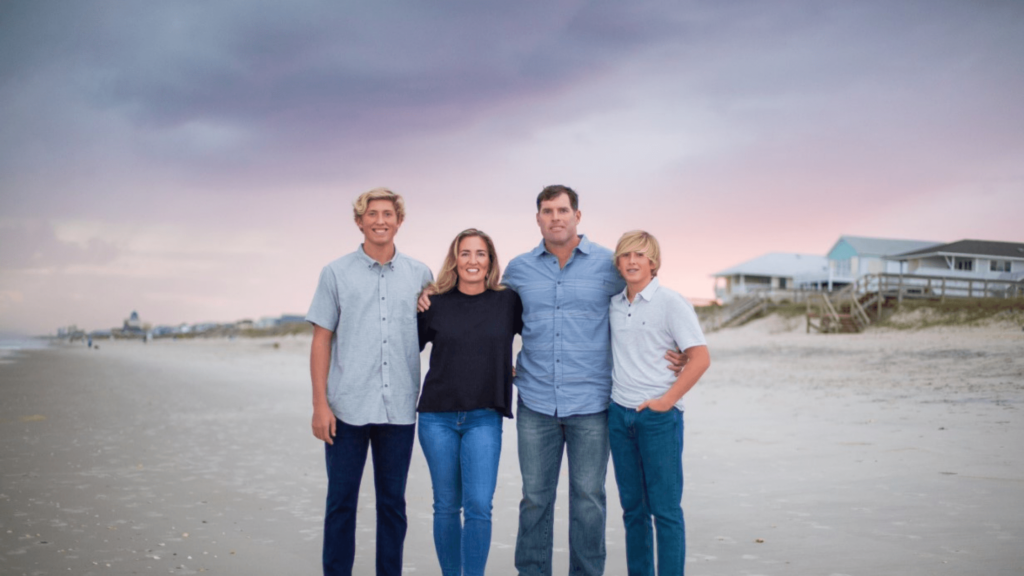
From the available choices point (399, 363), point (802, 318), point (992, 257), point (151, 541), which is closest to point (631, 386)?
point (399, 363)

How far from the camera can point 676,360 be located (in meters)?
3.68

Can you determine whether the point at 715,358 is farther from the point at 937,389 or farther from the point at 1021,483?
the point at 1021,483

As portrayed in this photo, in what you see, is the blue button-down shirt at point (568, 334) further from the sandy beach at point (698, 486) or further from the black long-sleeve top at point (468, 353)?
the sandy beach at point (698, 486)

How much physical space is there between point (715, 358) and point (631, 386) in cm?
1964

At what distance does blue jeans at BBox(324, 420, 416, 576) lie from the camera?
3.76 metres

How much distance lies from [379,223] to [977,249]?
49.3m

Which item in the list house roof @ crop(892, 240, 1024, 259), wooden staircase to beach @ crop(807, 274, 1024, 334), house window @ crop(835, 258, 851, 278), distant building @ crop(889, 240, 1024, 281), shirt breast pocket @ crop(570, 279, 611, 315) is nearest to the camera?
shirt breast pocket @ crop(570, 279, 611, 315)

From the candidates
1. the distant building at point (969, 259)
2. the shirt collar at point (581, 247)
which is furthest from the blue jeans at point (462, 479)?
the distant building at point (969, 259)

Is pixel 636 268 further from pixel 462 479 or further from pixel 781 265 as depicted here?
pixel 781 265

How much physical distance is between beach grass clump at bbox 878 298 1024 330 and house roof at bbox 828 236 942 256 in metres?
27.3

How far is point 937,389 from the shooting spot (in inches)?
474

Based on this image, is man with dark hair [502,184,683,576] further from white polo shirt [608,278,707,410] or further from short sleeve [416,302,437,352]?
short sleeve [416,302,437,352]

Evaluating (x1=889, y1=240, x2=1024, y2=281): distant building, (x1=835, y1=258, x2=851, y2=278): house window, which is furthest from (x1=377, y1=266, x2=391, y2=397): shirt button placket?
(x1=835, y1=258, x2=851, y2=278): house window

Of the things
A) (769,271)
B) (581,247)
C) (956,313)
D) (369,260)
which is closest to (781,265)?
(769,271)
